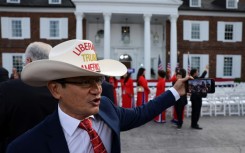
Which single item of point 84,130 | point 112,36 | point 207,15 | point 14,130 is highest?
point 207,15

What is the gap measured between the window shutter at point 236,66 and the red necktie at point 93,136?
2681 cm

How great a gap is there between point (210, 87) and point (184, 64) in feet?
76.2

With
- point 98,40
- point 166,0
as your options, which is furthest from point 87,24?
point 166,0

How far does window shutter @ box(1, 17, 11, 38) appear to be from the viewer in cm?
2370

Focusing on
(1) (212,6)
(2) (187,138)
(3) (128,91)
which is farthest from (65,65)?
(1) (212,6)

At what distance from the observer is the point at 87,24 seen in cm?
2489

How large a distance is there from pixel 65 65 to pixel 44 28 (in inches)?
948

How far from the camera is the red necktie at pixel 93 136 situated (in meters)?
1.64

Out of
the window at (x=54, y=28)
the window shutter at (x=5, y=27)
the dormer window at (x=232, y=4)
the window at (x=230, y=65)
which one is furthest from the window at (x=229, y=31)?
the window shutter at (x=5, y=27)

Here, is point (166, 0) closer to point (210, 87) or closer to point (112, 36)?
point (112, 36)

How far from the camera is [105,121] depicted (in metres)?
1.78

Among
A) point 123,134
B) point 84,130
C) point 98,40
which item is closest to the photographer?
point 84,130

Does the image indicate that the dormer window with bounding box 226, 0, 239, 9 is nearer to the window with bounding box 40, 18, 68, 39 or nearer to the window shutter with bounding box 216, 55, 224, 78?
the window shutter with bounding box 216, 55, 224, 78

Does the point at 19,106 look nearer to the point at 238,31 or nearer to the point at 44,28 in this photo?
the point at 44,28
